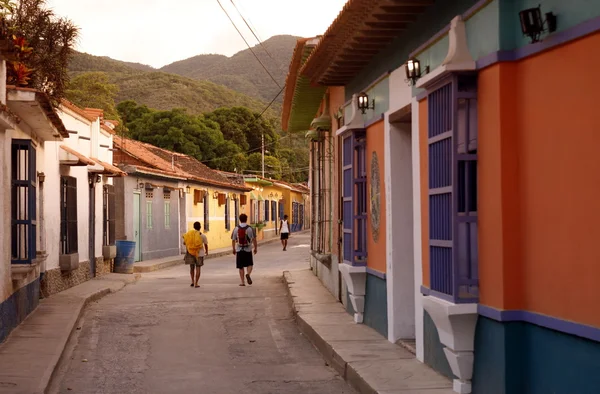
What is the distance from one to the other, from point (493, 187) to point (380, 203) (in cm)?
456

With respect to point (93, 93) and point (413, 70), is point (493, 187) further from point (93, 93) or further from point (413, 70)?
point (93, 93)

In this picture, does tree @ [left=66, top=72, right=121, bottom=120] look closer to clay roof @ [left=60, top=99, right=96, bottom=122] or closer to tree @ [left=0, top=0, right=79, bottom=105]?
clay roof @ [left=60, top=99, right=96, bottom=122]

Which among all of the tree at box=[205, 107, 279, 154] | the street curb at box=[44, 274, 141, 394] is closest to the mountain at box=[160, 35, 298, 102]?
the tree at box=[205, 107, 279, 154]

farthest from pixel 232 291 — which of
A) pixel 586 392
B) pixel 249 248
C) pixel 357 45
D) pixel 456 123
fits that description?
pixel 586 392

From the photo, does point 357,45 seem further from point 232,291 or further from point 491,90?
point 232,291

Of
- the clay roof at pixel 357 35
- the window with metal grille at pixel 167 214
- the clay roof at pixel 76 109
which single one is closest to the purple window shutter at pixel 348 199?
the clay roof at pixel 357 35

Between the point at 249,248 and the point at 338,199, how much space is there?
5134 millimetres

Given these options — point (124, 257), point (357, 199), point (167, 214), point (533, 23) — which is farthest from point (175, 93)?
point (533, 23)

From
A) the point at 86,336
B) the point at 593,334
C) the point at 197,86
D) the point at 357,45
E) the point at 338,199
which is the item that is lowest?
the point at 86,336

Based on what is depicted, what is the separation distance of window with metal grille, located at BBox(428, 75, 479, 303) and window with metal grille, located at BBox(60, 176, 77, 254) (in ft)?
39.1

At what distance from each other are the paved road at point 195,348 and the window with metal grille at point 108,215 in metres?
4.36

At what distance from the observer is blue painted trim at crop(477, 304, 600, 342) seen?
510 centimetres

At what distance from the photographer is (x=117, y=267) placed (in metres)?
23.3

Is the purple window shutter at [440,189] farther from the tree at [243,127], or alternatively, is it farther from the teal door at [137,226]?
the tree at [243,127]
